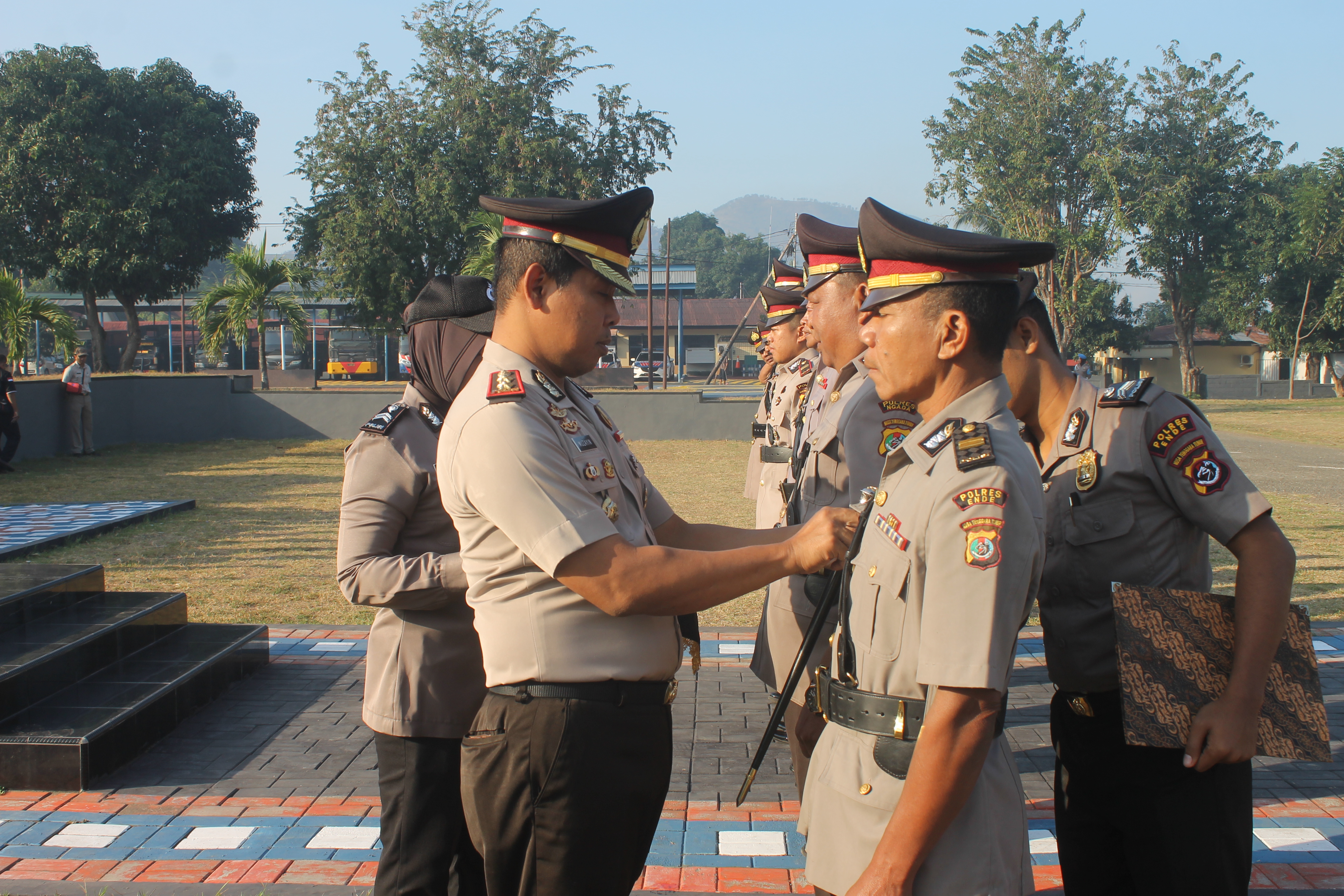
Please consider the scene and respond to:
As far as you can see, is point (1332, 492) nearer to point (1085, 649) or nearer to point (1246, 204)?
point (1085, 649)

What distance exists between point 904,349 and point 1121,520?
0.77m

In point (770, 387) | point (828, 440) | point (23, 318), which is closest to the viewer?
point (828, 440)

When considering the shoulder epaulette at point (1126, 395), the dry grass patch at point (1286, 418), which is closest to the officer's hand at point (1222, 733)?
the shoulder epaulette at point (1126, 395)

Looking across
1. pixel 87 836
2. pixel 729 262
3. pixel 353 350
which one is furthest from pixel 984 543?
pixel 729 262

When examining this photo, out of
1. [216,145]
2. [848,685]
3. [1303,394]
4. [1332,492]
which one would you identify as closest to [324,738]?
[848,685]

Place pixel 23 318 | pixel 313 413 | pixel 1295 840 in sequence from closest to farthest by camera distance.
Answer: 1. pixel 1295 840
2. pixel 23 318
3. pixel 313 413

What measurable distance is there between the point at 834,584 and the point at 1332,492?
518 inches

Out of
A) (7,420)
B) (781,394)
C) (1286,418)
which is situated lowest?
(1286,418)

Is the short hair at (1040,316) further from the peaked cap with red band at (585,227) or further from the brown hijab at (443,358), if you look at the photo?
the brown hijab at (443,358)

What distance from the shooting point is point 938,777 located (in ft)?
5.11

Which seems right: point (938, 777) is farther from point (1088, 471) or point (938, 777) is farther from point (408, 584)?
point (408, 584)

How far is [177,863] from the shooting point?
335 cm

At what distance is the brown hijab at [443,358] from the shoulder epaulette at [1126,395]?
5.20 feet

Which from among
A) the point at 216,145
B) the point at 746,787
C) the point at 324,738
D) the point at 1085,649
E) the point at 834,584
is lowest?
the point at 324,738
